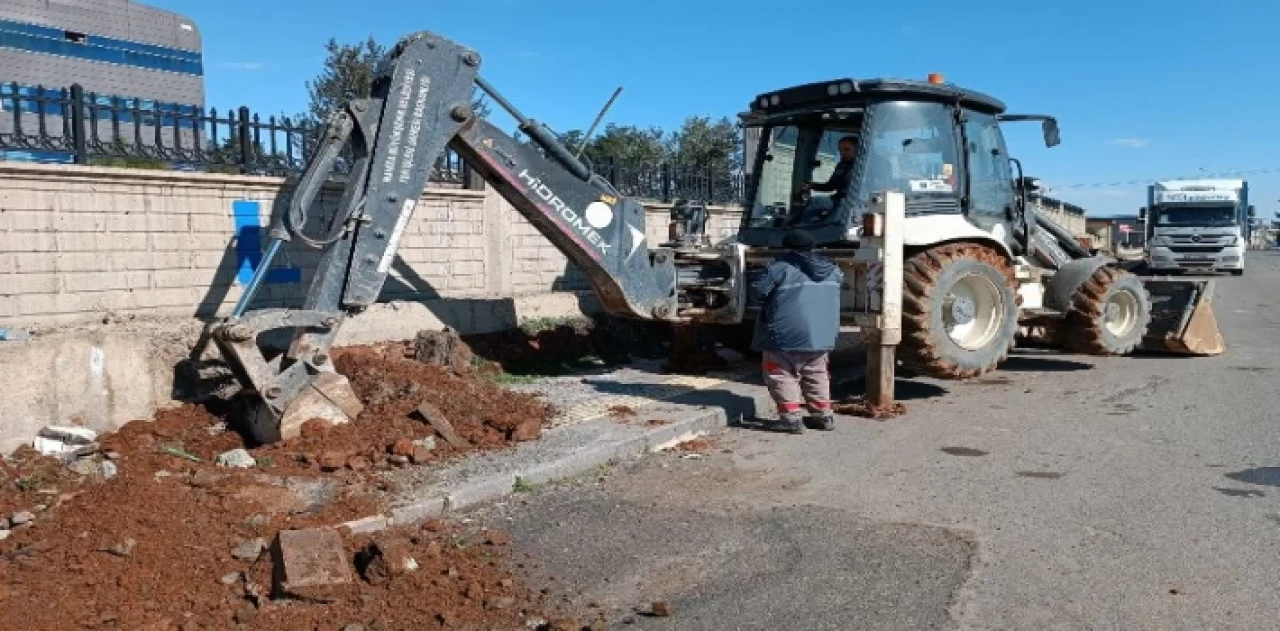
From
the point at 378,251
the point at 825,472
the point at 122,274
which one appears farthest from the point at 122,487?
the point at 825,472

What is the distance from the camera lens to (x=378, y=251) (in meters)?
6.70

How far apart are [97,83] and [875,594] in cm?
2664

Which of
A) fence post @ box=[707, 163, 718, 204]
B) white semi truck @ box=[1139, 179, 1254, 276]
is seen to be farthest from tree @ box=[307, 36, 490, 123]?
white semi truck @ box=[1139, 179, 1254, 276]

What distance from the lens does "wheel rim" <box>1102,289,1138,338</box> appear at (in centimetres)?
1065

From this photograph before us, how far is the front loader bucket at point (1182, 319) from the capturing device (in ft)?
36.3

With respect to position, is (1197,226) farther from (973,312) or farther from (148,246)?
(148,246)

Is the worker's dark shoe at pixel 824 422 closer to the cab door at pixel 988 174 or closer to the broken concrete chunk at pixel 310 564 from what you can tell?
the cab door at pixel 988 174

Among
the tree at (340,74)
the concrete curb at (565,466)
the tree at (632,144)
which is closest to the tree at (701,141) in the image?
the tree at (632,144)

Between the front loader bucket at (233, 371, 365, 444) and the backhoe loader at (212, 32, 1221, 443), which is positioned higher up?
the backhoe loader at (212, 32, 1221, 443)

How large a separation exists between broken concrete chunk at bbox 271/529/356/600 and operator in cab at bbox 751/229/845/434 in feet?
12.6

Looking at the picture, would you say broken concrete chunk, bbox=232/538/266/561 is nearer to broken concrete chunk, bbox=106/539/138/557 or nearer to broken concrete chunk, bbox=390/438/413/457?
broken concrete chunk, bbox=106/539/138/557

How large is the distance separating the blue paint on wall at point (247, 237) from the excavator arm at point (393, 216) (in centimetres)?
140

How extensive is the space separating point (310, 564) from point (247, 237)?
16.0ft

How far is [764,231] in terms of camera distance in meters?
9.42
